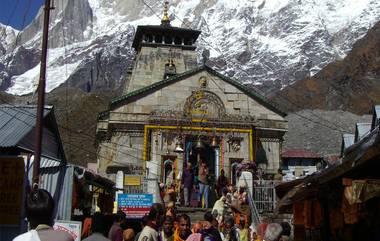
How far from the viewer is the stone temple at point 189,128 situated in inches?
1184

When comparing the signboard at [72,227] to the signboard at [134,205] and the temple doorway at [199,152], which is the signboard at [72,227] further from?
the temple doorway at [199,152]

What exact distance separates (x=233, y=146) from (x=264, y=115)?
3.32m

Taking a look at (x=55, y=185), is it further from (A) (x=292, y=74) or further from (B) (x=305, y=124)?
(A) (x=292, y=74)

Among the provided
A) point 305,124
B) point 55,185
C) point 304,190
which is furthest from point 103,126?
point 305,124

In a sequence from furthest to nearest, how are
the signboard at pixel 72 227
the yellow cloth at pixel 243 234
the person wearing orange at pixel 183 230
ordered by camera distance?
the yellow cloth at pixel 243 234
the signboard at pixel 72 227
the person wearing orange at pixel 183 230

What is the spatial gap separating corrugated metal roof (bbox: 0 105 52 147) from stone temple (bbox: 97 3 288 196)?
14.3m

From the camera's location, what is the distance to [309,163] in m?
58.4

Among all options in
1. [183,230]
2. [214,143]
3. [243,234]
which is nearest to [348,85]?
[214,143]

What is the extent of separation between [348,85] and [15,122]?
9432 centimetres

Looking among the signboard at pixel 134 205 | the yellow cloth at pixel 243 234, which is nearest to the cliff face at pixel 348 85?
the signboard at pixel 134 205

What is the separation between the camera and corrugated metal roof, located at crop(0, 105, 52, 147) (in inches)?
481

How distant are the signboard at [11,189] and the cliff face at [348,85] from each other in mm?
86962

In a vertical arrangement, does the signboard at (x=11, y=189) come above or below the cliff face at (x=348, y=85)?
below

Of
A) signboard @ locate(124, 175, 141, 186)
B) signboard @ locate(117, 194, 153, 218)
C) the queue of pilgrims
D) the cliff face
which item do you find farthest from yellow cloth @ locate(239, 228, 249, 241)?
the cliff face
